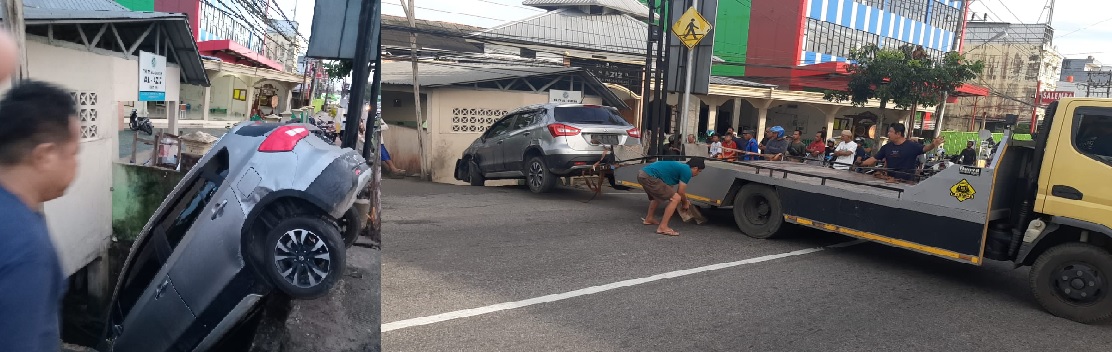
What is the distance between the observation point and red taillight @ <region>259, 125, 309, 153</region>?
9.69 feet

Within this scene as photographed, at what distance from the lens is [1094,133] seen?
638cm

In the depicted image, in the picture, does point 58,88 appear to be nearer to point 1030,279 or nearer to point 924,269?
point 1030,279

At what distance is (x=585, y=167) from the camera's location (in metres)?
11.4

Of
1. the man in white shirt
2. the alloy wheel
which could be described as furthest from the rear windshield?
the alloy wheel

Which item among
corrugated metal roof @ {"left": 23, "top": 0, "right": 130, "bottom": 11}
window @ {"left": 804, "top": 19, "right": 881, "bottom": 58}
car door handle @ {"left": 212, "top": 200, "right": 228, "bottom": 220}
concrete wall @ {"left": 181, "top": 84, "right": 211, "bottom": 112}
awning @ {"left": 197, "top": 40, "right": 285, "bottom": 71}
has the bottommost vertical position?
car door handle @ {"left": 212, "top": 200, "right": 228, "bottom": 220}

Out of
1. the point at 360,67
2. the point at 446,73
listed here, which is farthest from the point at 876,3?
the point at 360,67

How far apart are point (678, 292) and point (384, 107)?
2912mm

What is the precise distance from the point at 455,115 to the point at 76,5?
6.73m

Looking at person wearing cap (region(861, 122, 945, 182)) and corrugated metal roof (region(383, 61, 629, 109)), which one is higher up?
corrugated metal roof (region(383, 61, 629, 109))

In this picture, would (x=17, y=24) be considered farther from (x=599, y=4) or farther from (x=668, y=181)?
(x=599, y=4)

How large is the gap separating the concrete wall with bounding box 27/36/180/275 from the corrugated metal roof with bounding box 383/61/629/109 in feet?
5.68

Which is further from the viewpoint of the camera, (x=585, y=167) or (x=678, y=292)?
(x=585, y=167)

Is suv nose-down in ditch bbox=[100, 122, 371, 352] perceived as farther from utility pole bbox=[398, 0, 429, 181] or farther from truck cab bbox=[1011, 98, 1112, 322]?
truck cab bbox=[1011, 98, 1112, 322]

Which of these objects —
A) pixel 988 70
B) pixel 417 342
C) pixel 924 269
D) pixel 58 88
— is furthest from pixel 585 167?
pixel 988 70
